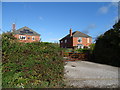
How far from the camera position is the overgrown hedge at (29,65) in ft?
8.59

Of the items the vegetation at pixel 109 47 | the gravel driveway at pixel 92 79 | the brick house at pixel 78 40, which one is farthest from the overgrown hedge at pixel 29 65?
the brick house at pixel 78 40

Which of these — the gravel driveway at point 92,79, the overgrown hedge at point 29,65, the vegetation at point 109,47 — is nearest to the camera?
the overgrown hedge at point 29,65

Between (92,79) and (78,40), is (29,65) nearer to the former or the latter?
(92,79)

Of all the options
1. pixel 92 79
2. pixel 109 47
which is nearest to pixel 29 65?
pixel 92 79

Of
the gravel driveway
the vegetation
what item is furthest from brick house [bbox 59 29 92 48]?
the gravel driveway

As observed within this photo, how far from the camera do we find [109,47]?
9078 mm

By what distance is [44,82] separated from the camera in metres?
2.72

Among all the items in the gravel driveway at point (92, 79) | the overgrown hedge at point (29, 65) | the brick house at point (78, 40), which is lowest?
the gravel driveway at point (92, 79)

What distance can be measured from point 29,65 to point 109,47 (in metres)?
8.82

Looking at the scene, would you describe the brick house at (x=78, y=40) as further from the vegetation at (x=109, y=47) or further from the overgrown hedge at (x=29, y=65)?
the overgrown hedge at (x=29, y=65)

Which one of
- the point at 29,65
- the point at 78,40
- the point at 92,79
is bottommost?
the point at 92,79

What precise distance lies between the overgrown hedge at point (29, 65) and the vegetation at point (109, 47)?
7.40 meters

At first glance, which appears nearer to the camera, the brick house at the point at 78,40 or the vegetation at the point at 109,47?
the vegetation at the point at 109,47

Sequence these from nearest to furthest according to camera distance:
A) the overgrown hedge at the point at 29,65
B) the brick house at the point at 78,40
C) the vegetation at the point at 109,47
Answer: the overgrown hedge at the point at 29,65
the vegetation at the point at 109,47
the brick house at the point at 78,40
